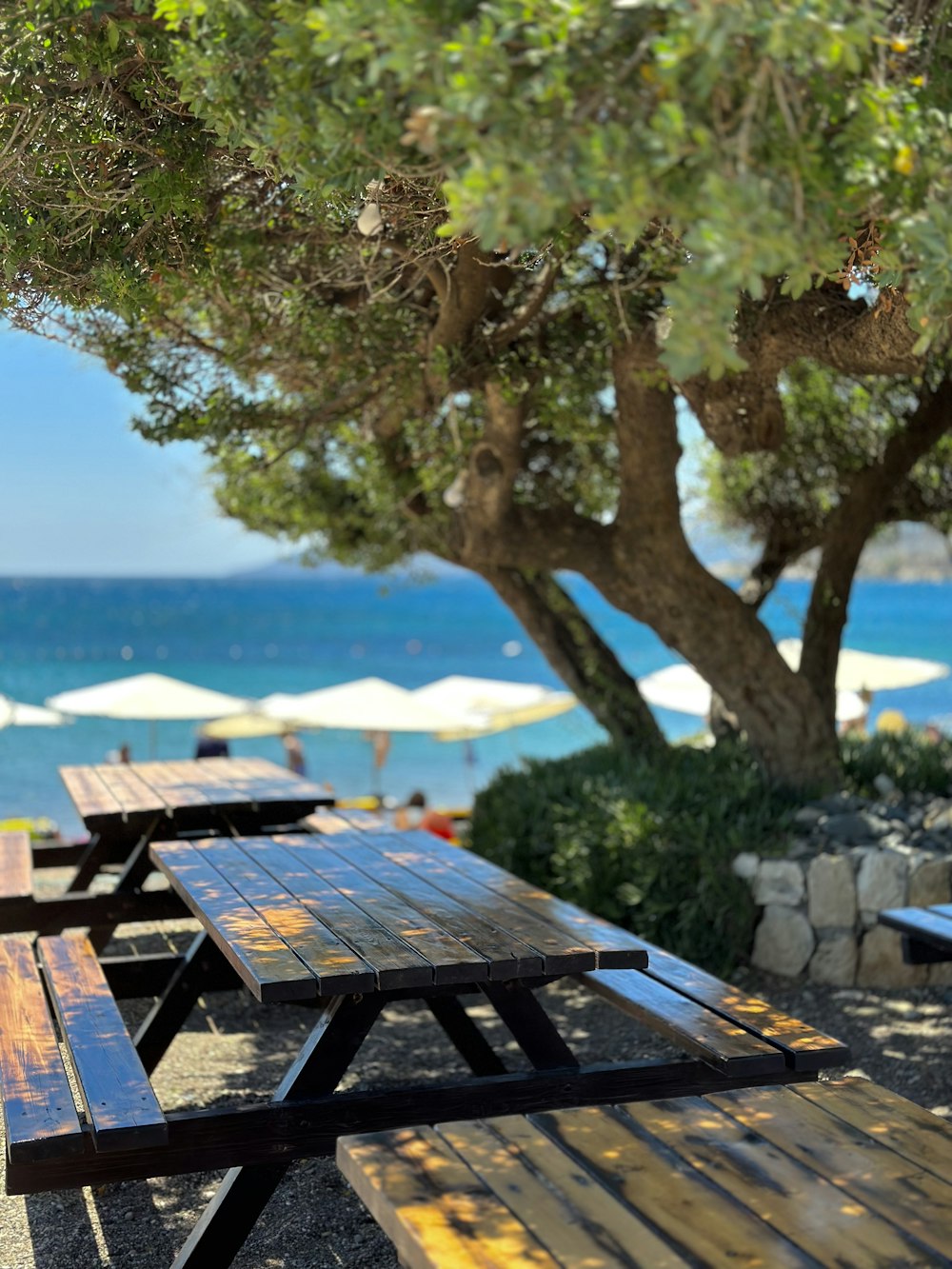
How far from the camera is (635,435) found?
23.4 feet

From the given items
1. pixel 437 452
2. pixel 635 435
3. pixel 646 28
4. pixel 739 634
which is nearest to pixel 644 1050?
pixel 739 634

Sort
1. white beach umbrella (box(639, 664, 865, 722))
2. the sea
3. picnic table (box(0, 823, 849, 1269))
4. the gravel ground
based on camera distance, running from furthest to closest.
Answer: the sea
white beach umbrella (box(639, 664, 865, 722))
the gravel ground
picnic table (box(0, 823, 849, 1269))

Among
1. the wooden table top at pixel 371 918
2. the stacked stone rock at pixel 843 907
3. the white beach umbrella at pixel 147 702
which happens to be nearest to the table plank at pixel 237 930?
the wooden table top at pixel 371 918

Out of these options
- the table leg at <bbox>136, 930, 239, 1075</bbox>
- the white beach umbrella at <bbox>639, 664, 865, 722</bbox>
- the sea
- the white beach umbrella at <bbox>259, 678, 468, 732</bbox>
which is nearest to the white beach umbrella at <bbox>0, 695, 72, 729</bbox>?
the sea

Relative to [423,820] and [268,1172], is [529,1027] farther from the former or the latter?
[423,820]

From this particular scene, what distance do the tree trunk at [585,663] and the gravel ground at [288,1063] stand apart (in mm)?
2368

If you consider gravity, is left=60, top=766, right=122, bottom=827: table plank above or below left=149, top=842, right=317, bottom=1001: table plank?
above

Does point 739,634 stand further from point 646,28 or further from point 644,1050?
point 646,28

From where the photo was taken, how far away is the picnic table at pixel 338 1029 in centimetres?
334

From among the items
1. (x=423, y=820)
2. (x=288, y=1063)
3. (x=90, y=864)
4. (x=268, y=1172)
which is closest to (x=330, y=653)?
(x=423, y=820)

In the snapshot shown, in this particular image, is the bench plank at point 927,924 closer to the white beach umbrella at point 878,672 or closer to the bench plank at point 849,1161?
the bench plank at point 849,1161

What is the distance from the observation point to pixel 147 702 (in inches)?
540

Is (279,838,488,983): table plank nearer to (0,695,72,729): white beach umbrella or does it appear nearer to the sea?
the sea

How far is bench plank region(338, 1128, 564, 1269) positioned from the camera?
2.28 metres
